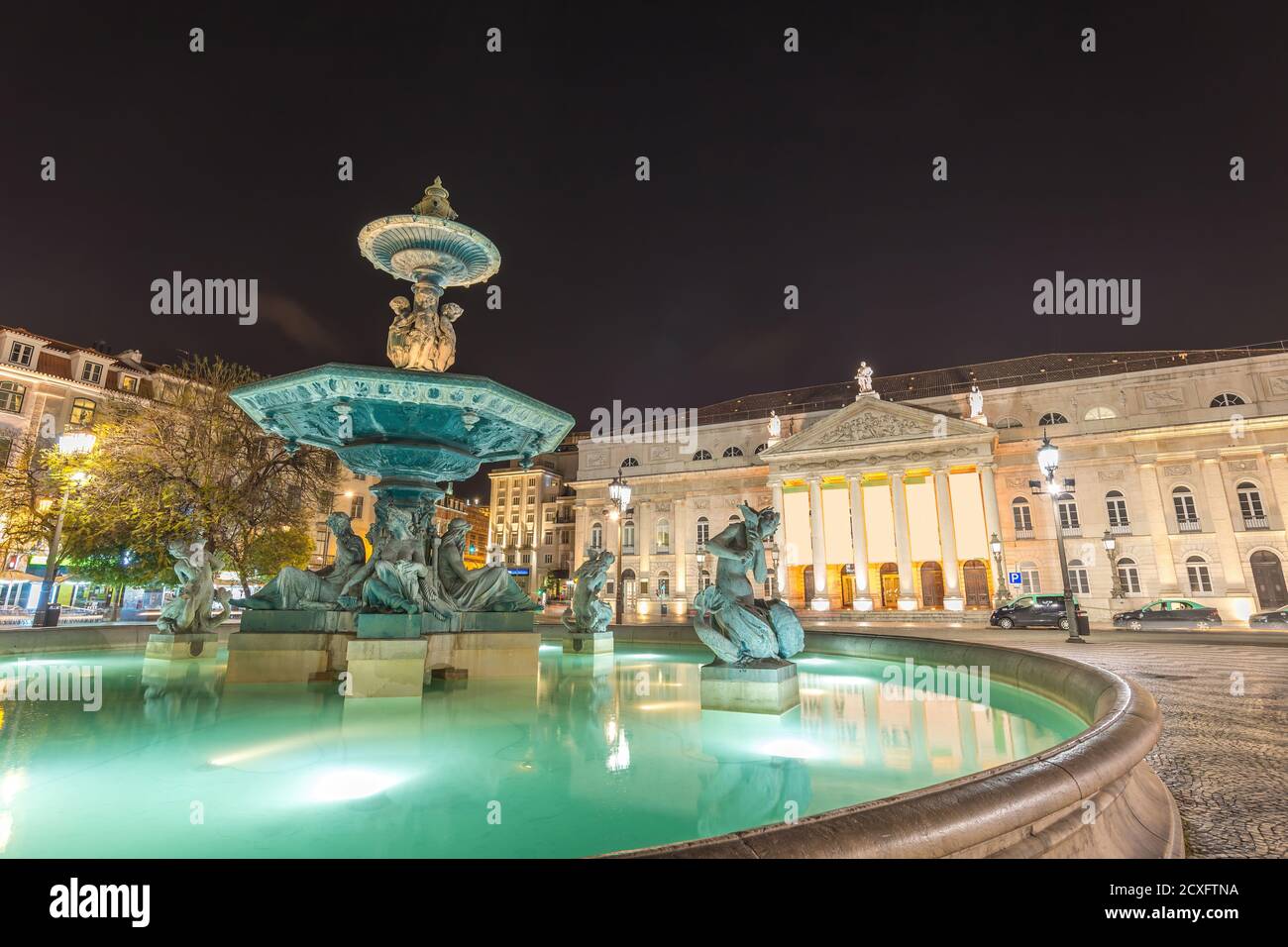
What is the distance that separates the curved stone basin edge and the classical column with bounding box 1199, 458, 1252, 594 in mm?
42873

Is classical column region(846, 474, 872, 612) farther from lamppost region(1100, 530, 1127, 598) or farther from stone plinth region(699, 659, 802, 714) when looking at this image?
stone plinth region(699, 659, 802, 714)

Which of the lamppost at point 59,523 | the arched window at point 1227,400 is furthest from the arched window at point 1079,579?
the lamppost at point 59,523

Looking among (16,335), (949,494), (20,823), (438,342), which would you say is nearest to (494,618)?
(438,342)

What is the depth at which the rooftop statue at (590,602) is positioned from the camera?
1126cm

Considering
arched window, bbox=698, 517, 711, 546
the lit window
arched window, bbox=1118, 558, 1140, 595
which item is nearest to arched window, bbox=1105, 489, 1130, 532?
arched window, bbox=1118, 558, 1140, 595

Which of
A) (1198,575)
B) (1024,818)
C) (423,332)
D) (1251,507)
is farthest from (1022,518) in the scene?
(1024,818)

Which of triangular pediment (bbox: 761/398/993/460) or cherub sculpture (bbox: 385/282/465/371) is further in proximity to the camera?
triangular pediment (bbox: 761/398/993/460)

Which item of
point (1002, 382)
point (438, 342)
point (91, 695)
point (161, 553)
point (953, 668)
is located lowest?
point (953, 668)

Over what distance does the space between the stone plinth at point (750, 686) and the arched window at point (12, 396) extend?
43.4 m

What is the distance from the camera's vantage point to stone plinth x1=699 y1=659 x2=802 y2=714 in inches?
221

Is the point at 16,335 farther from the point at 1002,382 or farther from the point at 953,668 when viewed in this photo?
the point at 1002,382

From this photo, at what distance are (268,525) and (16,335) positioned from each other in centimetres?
2661

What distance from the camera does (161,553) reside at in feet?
57.7

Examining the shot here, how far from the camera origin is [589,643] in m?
11.0
